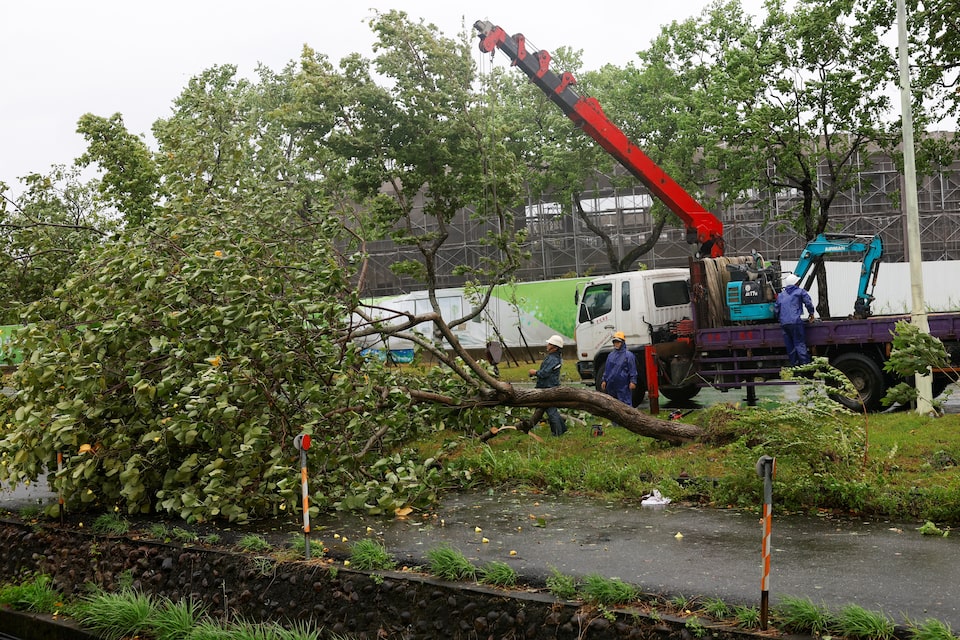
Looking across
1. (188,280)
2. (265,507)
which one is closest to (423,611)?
(265,507)

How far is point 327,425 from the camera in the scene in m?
9.65

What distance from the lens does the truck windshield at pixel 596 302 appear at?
18.3m

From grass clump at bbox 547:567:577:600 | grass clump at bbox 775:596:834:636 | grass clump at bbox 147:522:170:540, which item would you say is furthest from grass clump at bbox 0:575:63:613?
grass clump at bbox 775:596:834:636

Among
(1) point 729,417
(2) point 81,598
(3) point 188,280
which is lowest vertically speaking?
(2) point 81,598

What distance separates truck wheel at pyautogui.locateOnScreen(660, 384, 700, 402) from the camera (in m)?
17.1

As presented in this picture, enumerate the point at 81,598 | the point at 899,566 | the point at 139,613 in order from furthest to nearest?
the point at 81,598
the point at 139,613
the point at 899,566

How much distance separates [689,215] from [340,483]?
11164 mm

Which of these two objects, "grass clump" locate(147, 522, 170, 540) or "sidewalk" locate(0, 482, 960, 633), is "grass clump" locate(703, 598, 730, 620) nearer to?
"sidewalk" locate(0, 482, 960, 633)

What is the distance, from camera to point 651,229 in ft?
136

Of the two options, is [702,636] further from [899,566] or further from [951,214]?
[951,214]

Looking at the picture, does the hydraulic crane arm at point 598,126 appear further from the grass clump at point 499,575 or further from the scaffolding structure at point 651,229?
the scaffolding structure at point 651,229

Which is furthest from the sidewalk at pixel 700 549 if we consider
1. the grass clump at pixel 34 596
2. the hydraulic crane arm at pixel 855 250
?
the hydraulic crane arm at pixel 855 250

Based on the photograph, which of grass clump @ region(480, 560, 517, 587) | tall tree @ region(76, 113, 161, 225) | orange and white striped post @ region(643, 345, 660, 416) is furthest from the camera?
tall tree @ region(76, 113, 161, 225)

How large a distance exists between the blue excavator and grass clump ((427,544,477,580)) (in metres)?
10.4
